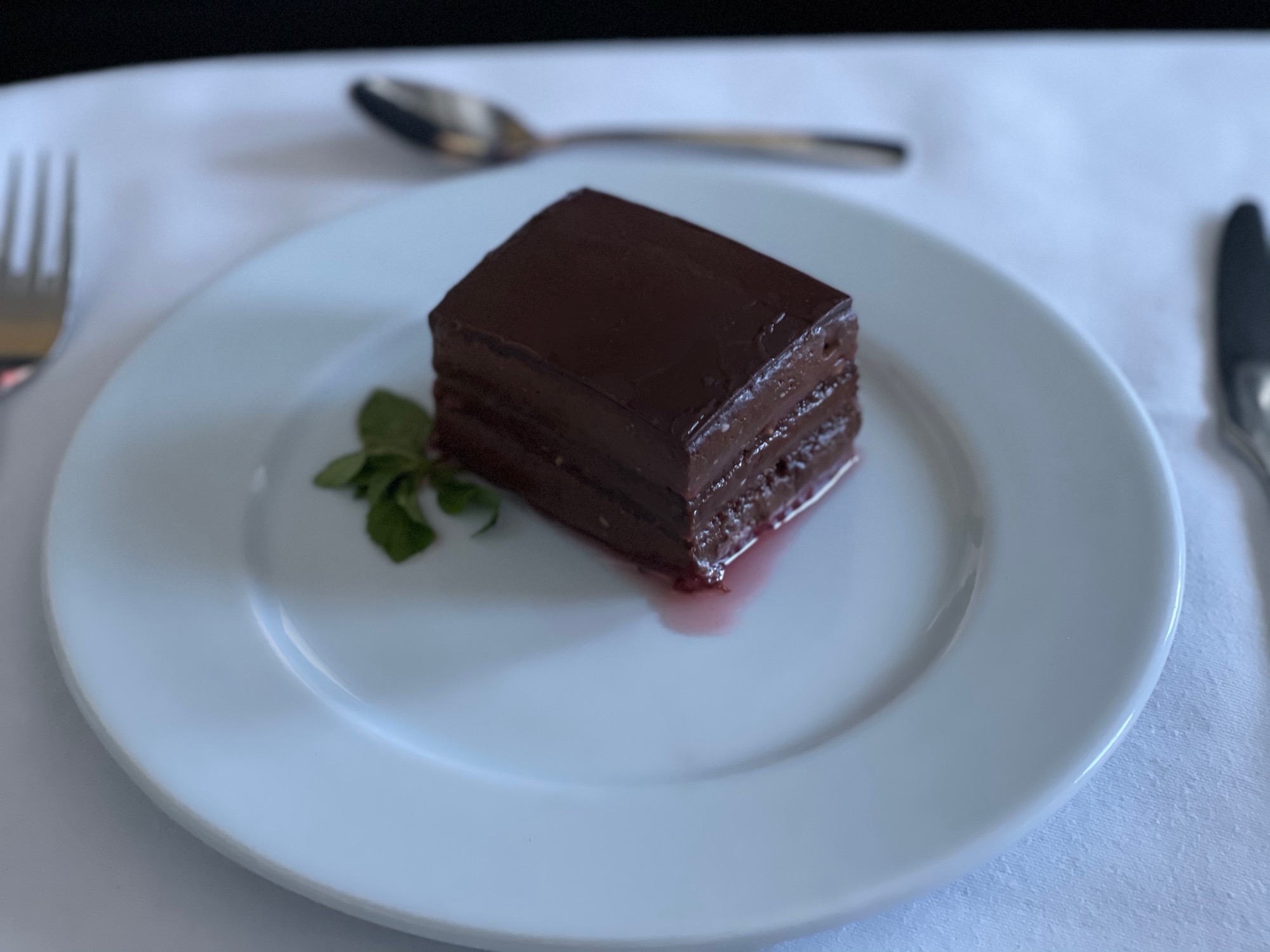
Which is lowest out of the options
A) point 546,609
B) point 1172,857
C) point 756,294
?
point 1172,857

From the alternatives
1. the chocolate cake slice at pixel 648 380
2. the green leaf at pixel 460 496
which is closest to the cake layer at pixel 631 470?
the chocolate cake slice at pixel 648 380

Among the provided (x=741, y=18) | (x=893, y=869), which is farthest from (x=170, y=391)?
(x=741, y=18)

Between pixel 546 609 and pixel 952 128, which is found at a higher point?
pixel 952 128

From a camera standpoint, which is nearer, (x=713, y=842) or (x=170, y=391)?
(x=713, y=842)

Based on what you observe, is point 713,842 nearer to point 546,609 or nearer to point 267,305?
point 546,609

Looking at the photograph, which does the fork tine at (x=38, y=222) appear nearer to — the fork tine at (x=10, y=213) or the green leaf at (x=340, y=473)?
the fork tine at (x=10, y=213)

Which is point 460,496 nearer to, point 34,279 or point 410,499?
point 410,499

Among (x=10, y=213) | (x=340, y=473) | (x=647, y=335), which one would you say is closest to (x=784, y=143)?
(x=647, y=335)

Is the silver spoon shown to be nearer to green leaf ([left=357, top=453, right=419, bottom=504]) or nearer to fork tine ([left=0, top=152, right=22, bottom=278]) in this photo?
fork tine ([left=0, top=152, right=22, bottom=278])
